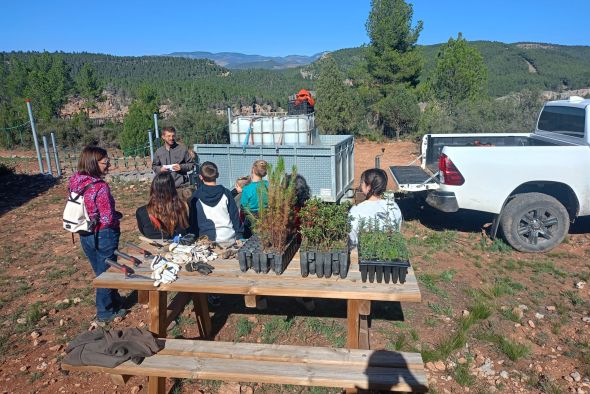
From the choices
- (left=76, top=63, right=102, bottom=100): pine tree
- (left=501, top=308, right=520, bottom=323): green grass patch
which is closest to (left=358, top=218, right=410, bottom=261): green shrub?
(left=501, top=308, right=520, bottom=323): green grass patch

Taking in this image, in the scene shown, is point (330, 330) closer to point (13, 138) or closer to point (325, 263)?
point (325, 263)

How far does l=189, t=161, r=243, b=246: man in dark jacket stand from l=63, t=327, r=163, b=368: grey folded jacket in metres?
1.29

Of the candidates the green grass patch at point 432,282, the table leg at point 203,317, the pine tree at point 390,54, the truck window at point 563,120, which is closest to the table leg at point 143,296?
the table leg at point 203,317

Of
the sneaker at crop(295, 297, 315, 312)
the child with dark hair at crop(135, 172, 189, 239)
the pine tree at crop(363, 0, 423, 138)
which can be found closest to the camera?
the child with dark hair at crop(135, 172, 189, 239)

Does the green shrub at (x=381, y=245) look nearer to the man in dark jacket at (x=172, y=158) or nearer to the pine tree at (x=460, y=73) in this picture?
the man in dark jacket at (x=172, y=158)

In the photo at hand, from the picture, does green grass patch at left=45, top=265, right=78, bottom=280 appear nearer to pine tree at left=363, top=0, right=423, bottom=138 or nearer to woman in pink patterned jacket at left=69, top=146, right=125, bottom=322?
woman in pink patterned jacket at left=69, top=146, right=125, bottom=322

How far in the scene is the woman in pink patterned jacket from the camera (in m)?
4.04

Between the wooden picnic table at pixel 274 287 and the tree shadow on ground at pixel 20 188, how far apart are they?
7720mm

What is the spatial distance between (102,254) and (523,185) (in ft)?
17.7

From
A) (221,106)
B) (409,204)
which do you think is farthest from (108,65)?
(409,204)

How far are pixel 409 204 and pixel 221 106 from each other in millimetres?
37004

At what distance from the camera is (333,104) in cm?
2097

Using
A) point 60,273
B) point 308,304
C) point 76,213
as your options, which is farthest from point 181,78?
point 308,304

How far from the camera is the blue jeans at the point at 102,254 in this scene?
4.25 m
